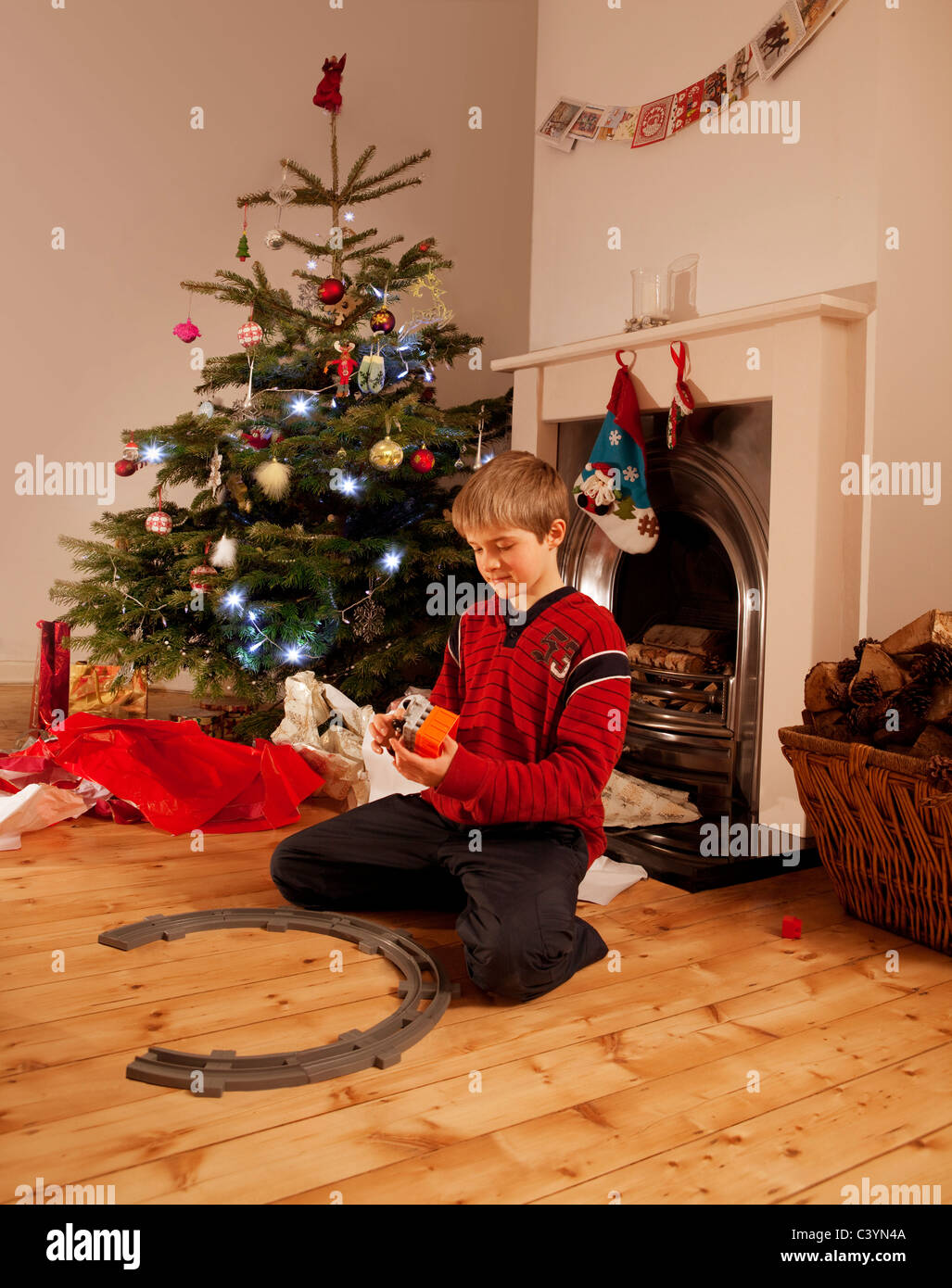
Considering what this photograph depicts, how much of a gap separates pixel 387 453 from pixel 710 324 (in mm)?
849

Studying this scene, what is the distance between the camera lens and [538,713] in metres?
1.71

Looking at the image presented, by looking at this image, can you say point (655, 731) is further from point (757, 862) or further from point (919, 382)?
point (919, 382)

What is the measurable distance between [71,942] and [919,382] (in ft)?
6.61

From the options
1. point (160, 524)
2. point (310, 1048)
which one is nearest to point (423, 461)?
point (160, 524)

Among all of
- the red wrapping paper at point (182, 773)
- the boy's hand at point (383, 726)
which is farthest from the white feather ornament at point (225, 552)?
the boy's hand at point (383, 726)

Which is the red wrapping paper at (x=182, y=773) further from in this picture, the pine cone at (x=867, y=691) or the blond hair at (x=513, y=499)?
the pine cone at (x=867, y=691)

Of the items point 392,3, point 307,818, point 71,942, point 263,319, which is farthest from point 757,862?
point 392,3

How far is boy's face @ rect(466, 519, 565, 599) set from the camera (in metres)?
1.67

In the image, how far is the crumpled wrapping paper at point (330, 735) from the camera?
2543mm

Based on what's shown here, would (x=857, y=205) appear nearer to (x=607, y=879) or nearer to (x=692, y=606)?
(x=692, y=606)

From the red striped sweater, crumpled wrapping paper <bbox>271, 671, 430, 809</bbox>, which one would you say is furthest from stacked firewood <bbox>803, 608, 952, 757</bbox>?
crumpled wrapping paper <bbox>271, 671, 430, 809</bbox>

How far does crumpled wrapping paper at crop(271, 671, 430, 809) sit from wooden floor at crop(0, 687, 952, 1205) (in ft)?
1.98

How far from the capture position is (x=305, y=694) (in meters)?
2.64

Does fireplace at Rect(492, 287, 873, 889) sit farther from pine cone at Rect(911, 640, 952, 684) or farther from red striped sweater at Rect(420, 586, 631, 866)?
red striped sweater at Rect(420, 586, 631, 866)
